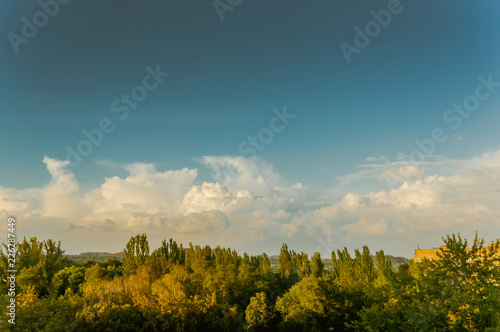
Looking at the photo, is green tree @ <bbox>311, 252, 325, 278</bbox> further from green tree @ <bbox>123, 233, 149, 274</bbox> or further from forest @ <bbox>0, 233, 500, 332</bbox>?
green tree @ <bbox>123, 233, 149, 274</bbox>

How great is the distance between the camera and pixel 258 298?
52.0 m

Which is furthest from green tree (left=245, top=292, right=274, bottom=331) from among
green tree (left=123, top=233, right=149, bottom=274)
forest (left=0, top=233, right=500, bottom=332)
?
green tree (left=123, top=233, right=149, bottom=274)

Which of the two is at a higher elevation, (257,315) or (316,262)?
(316,262)

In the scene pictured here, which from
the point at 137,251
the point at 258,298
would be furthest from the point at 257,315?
the point at 137,251

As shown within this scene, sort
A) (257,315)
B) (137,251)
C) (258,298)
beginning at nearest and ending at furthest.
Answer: (257,315)
(258,298)
(137,251)

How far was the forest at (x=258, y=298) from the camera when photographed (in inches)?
1236

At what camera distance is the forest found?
103ft

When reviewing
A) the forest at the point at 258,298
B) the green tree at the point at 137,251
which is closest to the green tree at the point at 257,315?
the forest at the point at 258,298

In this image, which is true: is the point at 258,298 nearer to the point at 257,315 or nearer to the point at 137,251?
the point at 257,315

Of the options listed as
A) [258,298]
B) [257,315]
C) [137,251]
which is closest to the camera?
[257,315]

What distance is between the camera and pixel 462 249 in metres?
32.9

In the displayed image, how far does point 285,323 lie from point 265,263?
51178 millimetres

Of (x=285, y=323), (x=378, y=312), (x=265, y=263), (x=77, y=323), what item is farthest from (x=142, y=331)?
(x=265, y=263)

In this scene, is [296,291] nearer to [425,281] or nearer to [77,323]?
[425,281]
